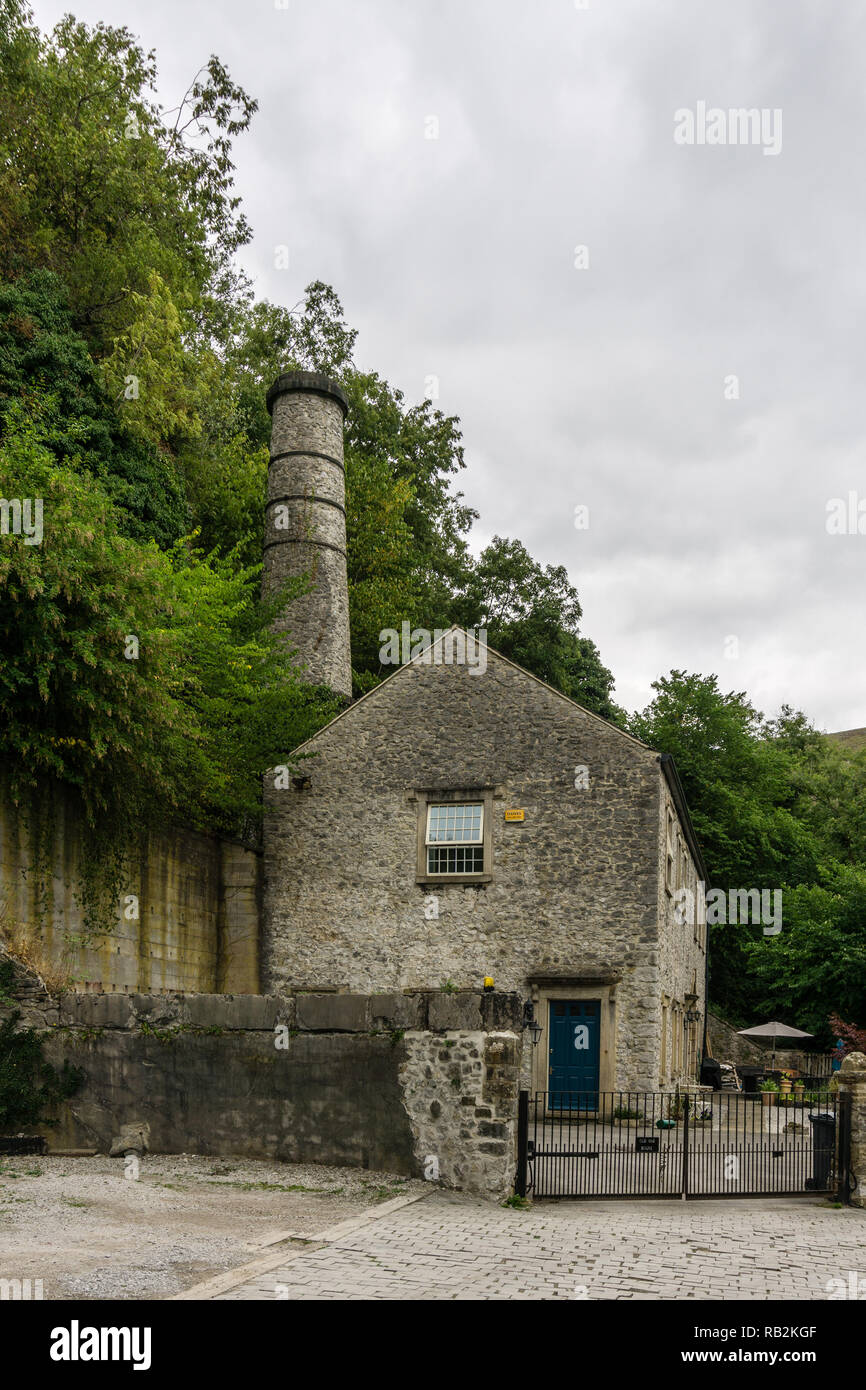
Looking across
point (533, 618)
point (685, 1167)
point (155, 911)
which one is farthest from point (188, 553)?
point (533, 618)

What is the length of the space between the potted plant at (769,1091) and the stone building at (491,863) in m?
1.82

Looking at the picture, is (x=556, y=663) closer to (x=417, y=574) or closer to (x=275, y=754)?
(x=417, y=574)

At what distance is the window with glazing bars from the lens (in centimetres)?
2211

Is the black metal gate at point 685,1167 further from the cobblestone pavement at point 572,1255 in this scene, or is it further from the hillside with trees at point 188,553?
the hillside with trees at point 188,553

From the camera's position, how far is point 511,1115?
1186 cm

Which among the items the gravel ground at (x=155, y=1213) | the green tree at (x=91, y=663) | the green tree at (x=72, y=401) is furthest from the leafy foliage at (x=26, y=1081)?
the green tree at (x=72, y=401)

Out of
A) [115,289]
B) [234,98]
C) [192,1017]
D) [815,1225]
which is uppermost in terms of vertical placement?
[234,98]

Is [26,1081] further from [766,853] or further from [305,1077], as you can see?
[766,853]

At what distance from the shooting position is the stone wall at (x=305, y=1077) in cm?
1200

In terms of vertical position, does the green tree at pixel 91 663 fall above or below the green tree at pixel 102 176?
below

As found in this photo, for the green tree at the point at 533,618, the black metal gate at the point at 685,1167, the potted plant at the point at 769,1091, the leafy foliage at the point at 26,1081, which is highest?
the green tree at the point at 533,618

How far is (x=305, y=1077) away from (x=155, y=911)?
7.99 metres

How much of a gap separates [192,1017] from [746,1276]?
6.97m

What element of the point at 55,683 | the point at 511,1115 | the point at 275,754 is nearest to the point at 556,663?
the point at 275,754
